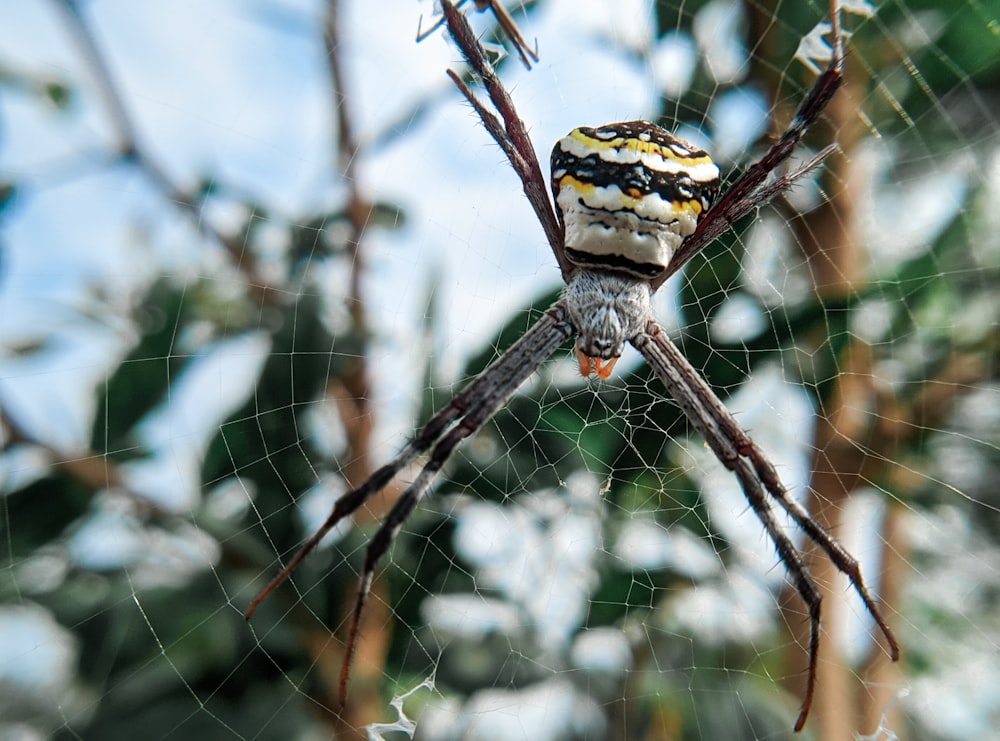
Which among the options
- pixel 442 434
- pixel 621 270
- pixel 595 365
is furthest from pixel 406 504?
pixel 621 270

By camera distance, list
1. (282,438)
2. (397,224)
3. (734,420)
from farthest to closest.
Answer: (397,224)
(282,438)
(734,420)

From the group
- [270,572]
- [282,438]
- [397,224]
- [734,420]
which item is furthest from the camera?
[397,224]

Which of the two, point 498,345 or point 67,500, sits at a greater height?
point 67,500

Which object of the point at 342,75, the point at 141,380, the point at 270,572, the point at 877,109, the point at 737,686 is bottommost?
the point at 737,686

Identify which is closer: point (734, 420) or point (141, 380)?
point (734, 420)

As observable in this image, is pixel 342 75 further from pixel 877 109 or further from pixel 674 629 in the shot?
pixel 674 629

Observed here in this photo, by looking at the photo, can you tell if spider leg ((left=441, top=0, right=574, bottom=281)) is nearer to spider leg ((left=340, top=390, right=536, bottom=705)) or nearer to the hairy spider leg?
the hairy spider leg

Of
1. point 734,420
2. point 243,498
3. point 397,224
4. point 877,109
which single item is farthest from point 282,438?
point 877,109

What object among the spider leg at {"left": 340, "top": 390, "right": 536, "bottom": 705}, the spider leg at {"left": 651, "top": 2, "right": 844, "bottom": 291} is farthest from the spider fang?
the spider leg at {"left": 651, "top": 2, "right": 844, "bottom": 291}
